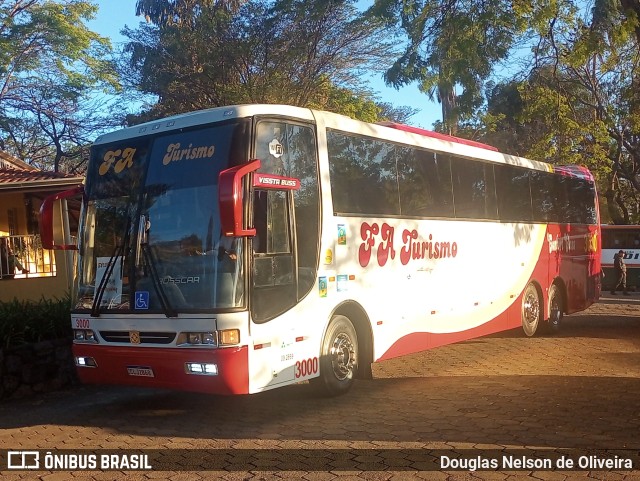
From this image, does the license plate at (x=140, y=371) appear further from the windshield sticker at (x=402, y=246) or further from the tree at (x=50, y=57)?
the tree at (x=50, y=57)

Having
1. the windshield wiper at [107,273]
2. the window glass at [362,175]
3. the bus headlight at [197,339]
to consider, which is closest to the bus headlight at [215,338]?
the bus headlight at [197,339]

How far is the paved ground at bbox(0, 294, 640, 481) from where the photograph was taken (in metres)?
5.59

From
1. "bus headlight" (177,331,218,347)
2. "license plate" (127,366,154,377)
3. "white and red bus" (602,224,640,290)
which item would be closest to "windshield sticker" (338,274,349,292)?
"bus headlight" (177,331,218,347)

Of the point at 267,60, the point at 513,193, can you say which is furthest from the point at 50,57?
the point at 513,193

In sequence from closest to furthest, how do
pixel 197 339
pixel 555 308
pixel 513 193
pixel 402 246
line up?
pixel 197 339 → pixel 402 246 → pixel 513 193 → pixel 555 308

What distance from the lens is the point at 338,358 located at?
8.20 meters

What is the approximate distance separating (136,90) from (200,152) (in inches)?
782

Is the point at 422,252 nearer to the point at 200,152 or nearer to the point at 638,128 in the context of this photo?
the point at 200,152

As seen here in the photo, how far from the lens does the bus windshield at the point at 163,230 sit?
6840mm

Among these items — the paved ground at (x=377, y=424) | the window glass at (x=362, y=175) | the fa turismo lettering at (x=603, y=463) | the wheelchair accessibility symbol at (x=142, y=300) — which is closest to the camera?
the fa turismo lettering at (x=603, y=463)

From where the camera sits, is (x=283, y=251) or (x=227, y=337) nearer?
(x=227, y=337)

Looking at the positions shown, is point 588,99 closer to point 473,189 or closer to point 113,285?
point 473,189

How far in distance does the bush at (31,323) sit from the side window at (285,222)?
4.50 m

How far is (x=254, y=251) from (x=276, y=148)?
1.22m
